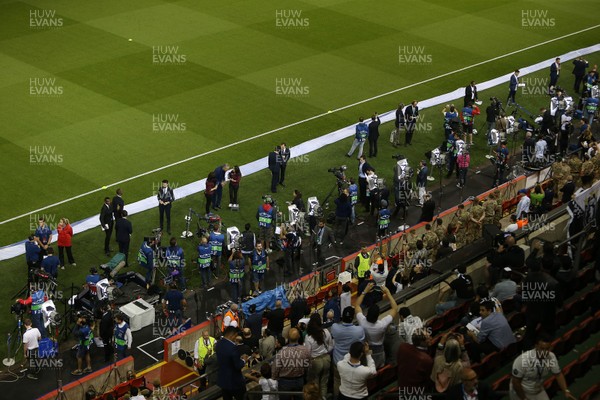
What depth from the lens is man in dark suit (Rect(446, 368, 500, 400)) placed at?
1180 centimetres

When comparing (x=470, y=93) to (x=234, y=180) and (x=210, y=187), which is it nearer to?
(x=234, y=180)

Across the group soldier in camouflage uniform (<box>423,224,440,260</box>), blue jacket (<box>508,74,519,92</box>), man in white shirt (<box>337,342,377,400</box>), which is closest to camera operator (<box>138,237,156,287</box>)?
soldier in camouflage uniform (<box>423,224,440,260</box>)

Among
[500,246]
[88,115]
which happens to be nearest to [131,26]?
[88,115]

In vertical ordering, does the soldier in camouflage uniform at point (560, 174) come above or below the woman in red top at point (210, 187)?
above

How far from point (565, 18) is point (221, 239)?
2796 centimetres

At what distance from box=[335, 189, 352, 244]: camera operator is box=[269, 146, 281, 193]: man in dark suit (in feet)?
8.64

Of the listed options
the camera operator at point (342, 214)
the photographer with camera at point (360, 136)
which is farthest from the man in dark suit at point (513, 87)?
Answer: the camera operator at point (342, 214)

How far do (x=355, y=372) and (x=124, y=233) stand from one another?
39.5ft

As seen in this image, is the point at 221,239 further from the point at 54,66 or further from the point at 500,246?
the point at 54,66

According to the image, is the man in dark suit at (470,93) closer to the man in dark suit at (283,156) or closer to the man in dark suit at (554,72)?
the man in dark suit at (554,72)

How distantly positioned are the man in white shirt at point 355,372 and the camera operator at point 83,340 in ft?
26.8

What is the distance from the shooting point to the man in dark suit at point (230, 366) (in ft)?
43.3

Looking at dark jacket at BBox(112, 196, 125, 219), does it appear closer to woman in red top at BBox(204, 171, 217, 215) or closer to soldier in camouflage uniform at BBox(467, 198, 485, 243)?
woman in red top at BBox(204, 171, 217, 215)

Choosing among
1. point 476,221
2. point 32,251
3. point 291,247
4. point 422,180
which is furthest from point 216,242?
point 422,180
